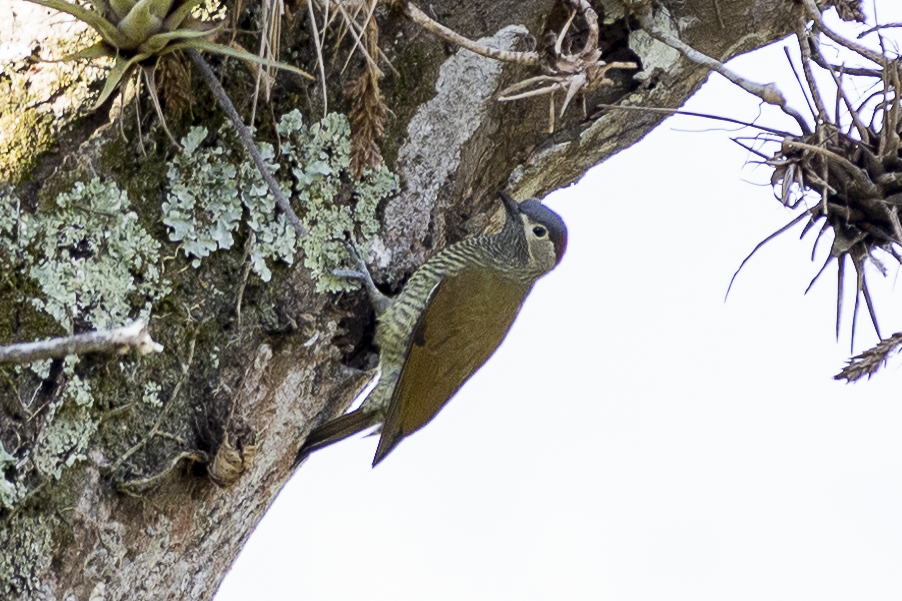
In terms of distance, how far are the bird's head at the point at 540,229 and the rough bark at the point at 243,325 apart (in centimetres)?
25

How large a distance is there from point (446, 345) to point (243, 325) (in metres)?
1.23

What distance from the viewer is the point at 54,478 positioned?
1936 mm

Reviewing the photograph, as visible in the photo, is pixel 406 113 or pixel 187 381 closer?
pixel 187 381

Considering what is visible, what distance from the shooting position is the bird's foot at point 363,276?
7.79 feet

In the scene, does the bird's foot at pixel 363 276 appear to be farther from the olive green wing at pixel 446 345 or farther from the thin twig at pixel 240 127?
the olive green wing at pixel 446 345

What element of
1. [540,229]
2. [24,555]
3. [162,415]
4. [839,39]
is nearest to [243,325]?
[162,415]

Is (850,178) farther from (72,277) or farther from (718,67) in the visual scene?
(72,277)

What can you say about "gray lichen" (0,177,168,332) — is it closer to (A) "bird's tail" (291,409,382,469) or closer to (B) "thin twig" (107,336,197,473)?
(B) "thin twig" (107,336,197,473)

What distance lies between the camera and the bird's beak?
9.39ft

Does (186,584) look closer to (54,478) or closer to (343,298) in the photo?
(54,478)

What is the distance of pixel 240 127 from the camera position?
6.91 feet

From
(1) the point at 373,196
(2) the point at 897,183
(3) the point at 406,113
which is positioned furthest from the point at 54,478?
(2) the point at 897,183

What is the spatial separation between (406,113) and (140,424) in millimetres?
994

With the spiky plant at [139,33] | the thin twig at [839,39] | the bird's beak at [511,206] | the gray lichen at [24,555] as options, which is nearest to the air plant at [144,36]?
the spiky plant at [139,33]
